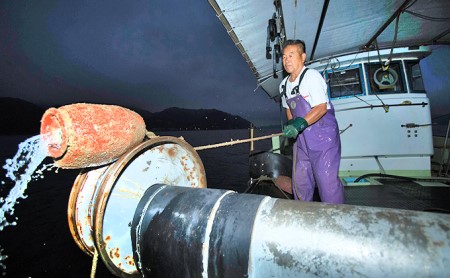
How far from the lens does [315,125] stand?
2.99 metres

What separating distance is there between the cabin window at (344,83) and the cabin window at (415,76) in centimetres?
132

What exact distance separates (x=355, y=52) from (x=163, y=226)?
726cm

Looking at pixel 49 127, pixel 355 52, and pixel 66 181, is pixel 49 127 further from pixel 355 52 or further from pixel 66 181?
pixel 66 181

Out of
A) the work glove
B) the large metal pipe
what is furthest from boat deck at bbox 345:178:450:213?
the large metal pipe

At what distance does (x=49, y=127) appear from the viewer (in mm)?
1348

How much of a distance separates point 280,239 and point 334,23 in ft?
17.0

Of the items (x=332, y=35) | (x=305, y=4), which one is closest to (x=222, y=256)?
(x=305, y=4)

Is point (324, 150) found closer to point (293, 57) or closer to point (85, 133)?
point (293, 57)

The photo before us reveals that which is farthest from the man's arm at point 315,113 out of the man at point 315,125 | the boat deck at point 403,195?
the boat deck at point 403,195

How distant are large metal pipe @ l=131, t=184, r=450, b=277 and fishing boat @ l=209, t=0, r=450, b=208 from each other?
3.77 meters

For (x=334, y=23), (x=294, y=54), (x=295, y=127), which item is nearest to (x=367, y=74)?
(x=334, y=23)

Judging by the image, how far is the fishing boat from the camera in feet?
14.3

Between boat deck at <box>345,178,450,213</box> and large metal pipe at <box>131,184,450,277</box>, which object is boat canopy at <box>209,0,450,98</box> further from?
large metal pipe at <box>131,184,450,277</box>

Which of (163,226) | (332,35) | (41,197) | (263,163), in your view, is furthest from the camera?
(41,197)
